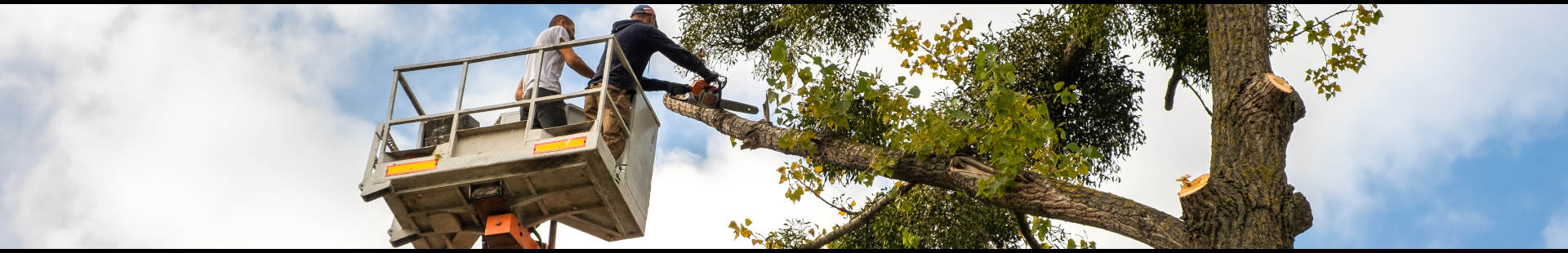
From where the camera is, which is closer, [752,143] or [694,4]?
[752,143]

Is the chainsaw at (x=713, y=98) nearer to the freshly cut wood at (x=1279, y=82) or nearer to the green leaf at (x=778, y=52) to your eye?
the green leaf at (x=778, y=52)

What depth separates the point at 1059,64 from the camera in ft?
32.3

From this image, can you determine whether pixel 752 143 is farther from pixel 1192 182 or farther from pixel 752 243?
pixel 1192 182

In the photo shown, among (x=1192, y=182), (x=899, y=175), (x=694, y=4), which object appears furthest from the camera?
(x=694, y=4)

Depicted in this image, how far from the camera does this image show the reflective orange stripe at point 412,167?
7.16 m

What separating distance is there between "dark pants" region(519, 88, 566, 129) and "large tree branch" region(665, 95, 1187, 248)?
5.00 feet

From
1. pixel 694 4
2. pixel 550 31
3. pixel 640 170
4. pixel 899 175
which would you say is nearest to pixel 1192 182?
pixel 899 175

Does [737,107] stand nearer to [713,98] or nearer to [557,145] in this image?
[713,98]

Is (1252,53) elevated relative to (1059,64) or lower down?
lower down

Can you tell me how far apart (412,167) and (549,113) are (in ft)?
2.64

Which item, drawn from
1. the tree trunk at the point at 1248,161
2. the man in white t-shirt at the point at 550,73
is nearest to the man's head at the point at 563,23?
the man in white t-shirt at the point at 550,73

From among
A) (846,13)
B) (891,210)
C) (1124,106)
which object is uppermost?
(846,13)

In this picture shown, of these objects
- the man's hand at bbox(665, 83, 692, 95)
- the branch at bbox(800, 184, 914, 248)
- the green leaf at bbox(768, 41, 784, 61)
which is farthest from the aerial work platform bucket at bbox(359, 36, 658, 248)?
the branch at bbox(800, 184, 914, 248)
